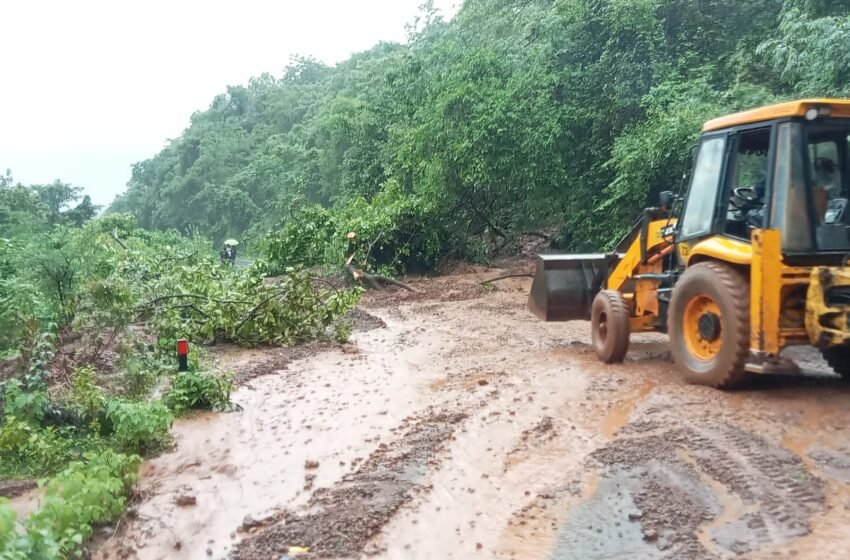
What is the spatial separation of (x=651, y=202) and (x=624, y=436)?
982 cm

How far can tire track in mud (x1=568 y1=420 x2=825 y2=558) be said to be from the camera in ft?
13.3

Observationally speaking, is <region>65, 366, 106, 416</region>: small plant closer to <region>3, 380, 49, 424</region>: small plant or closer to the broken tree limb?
<region>3, 380, 49, 424</region>: small plant

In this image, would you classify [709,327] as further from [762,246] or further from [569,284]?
[569,284]

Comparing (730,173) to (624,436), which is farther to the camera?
(730,173)

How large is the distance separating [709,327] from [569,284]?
2819 millimetres

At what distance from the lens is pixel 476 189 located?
18594 mm

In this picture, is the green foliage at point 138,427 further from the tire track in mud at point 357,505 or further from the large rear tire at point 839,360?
the large rear tire at point 839,360

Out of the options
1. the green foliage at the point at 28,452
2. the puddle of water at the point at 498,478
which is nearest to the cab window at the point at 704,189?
the puddle of water at the point at 498,478

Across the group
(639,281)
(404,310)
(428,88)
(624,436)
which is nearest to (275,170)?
(428,88)

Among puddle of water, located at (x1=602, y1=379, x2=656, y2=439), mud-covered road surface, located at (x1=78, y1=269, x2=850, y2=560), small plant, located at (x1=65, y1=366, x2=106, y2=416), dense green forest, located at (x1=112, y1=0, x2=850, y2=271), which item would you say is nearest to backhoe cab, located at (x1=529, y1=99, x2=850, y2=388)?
puddle of water, located at (x1=602, y1=379, x2=656, y2=439)

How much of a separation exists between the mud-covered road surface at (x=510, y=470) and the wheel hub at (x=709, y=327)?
52 centimetres

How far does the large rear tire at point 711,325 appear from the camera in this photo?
20.4ft

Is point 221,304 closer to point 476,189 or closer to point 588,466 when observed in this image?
point 588,466

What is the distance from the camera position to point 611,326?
823cm
